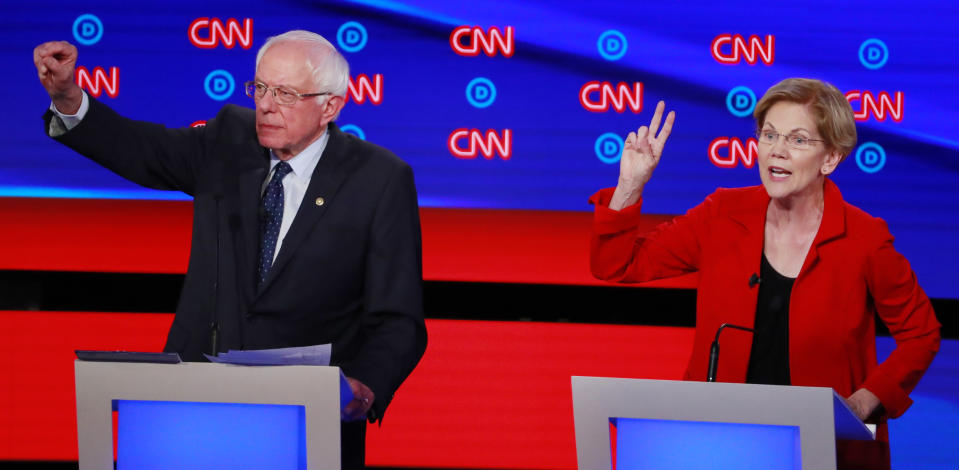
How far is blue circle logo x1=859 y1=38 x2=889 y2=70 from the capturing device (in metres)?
3.68

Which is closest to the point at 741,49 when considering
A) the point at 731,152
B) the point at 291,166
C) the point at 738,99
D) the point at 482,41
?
the point at 738,99

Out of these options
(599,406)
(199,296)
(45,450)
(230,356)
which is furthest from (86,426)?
(45,450)

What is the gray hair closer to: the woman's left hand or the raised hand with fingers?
the raised hand with fingers

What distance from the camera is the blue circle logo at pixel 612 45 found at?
145 inches

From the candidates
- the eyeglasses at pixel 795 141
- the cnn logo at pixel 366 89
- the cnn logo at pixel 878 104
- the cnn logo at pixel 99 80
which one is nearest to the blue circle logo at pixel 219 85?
the cnn logo at pixel 99 80

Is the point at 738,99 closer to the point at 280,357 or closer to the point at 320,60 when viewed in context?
the point at 320,60

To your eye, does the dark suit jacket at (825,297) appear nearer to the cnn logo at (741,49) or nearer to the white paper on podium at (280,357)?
the white paper on podium at (280,357)

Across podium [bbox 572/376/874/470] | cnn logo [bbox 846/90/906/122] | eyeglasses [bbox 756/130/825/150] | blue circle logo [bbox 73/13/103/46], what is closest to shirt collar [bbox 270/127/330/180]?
podium [bbox 572/376/874/470]

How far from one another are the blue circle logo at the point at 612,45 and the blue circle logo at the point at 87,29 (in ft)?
5.87

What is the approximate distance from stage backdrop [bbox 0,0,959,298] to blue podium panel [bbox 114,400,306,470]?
196 centimetres

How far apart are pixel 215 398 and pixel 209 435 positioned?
0.26ft

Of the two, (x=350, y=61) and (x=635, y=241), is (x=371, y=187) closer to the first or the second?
(x=635, y=241)

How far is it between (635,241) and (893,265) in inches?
24.3

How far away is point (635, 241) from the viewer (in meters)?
2.62
